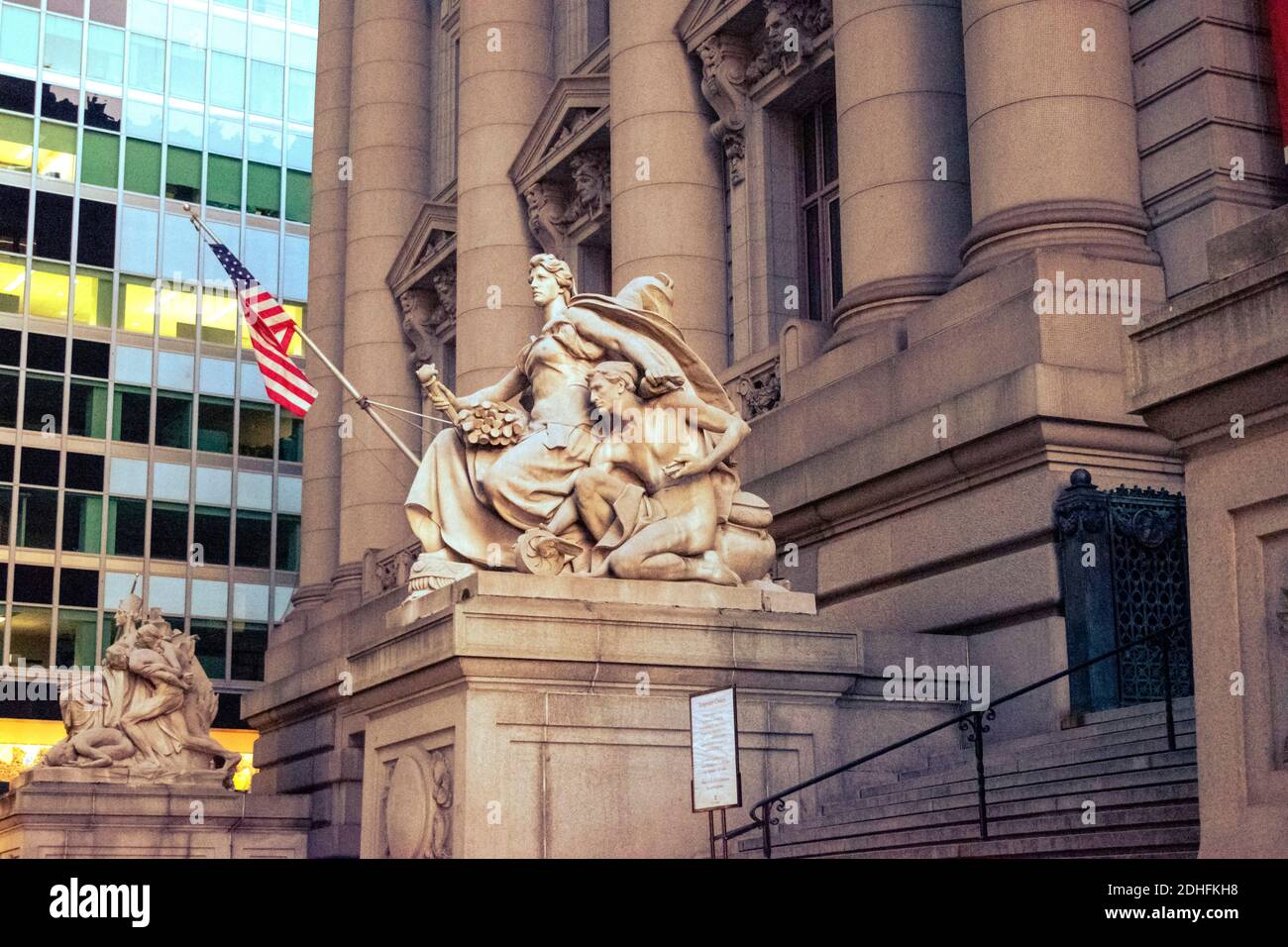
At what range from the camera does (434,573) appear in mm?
15812

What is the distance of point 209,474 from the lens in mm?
62188

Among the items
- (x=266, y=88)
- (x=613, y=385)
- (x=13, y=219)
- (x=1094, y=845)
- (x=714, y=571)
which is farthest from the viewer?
(x=266, y=88)

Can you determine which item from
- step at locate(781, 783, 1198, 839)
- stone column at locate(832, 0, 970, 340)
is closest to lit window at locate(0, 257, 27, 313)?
stone column at locate(832, 0, 970, 340)

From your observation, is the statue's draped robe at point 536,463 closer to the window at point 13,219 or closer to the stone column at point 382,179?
the stone column at point 382,179

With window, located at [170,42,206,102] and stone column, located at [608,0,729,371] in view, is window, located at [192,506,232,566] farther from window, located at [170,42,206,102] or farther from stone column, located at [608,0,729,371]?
stone column, located at [608,0,729,371]

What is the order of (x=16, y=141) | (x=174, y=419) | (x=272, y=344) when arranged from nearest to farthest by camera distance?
(x=272, y=344)
(x=16, y=141)
(x=174, y=419)

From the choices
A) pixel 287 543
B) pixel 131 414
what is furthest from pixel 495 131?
A: pixel 287 543

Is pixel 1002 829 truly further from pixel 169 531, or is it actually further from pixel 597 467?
pixel 169 531

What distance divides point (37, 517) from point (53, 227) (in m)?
9.56

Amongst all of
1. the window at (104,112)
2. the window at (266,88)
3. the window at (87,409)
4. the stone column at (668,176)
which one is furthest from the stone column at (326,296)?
the window at (266,88)

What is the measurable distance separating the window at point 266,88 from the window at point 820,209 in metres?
42.7

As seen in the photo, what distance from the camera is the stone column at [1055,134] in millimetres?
18688

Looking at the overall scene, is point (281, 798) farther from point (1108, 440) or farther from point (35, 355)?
point (35, 355)
